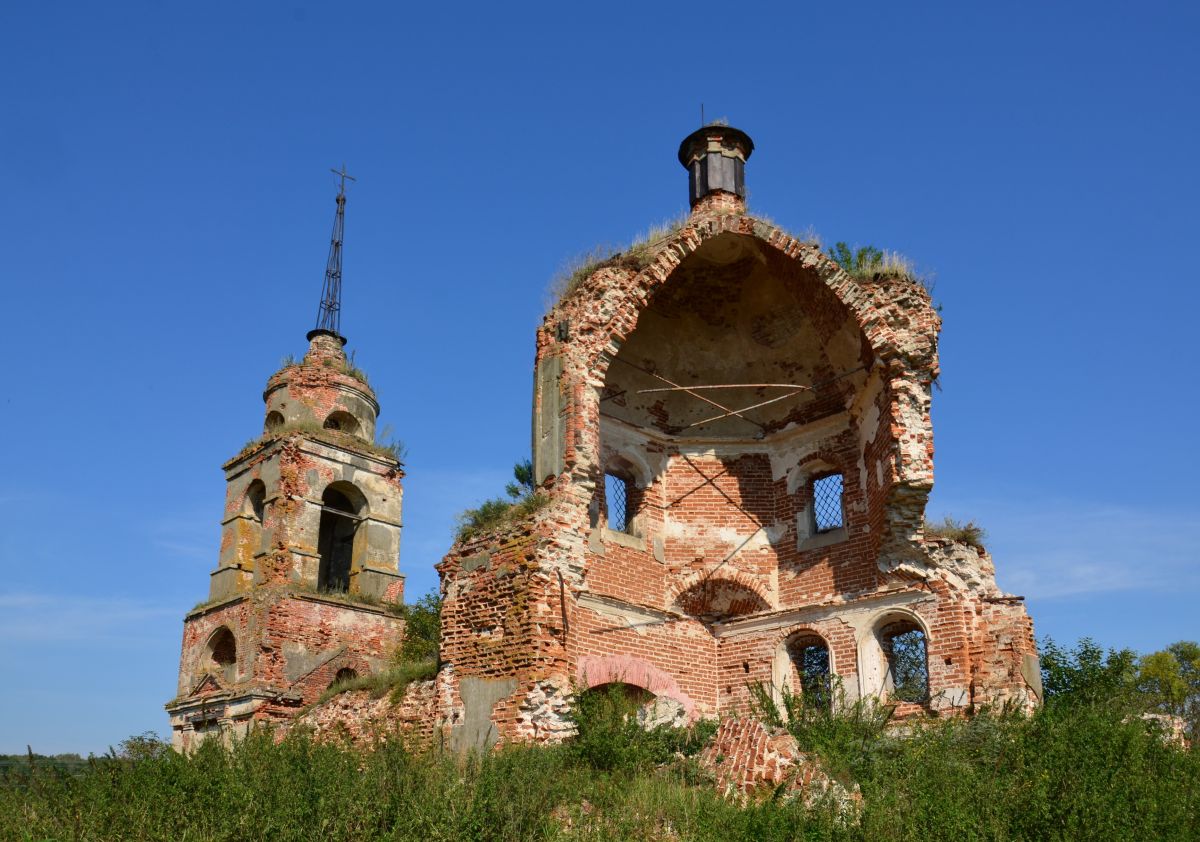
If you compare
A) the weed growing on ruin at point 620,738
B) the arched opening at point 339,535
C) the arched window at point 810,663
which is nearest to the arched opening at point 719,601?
the arched window at point 810,663

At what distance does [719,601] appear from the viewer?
15.2 meters

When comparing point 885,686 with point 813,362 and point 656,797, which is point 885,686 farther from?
point 656,797

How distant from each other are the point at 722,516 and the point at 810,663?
243 centimetres

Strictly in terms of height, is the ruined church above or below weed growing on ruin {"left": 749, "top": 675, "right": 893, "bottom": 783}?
above

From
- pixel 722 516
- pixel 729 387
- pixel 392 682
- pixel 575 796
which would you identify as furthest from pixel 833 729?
pixel 729 387

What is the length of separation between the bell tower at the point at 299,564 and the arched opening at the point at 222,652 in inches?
1.1

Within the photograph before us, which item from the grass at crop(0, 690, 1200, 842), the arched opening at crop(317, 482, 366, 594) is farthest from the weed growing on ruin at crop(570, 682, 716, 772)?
the arched opening at crop(317, 482, 366, 594)

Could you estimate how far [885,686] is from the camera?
521 inches

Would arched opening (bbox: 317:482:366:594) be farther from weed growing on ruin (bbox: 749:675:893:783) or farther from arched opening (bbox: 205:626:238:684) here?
weed growing on ruin (bbox: 749:675:893:783)

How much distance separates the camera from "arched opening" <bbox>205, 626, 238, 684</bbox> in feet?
66.7

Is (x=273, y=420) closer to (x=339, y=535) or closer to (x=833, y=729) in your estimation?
(x=339, y=535)

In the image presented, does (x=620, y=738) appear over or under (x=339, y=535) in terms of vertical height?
under

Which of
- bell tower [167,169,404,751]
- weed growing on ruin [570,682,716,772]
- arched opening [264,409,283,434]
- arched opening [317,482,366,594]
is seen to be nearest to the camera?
weed growing on ruin [570,682,716,772]

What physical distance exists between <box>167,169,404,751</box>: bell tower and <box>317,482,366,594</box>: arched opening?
1.1 inches
